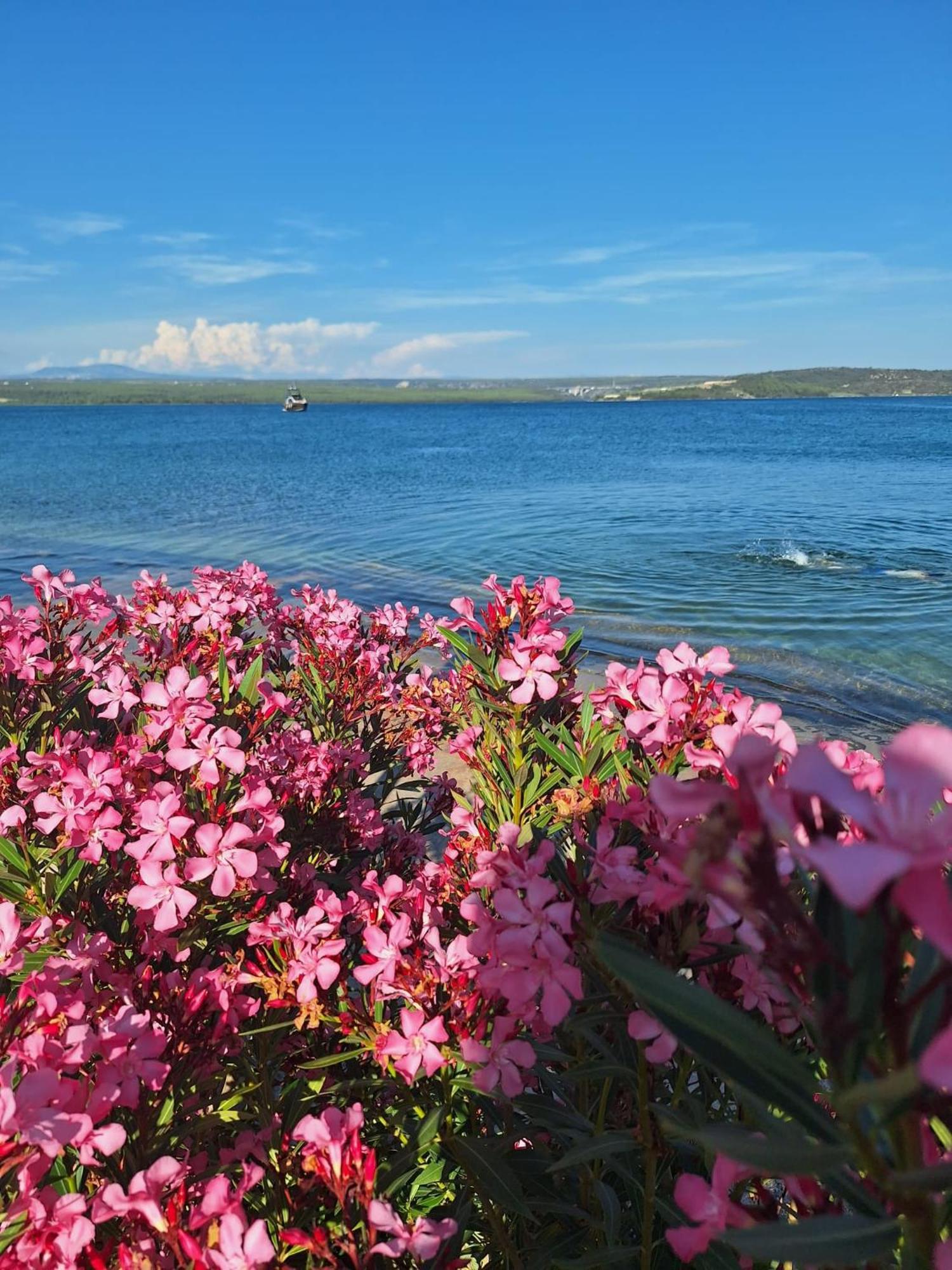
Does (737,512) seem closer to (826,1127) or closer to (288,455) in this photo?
(826,1127)

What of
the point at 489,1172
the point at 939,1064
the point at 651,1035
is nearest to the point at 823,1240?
the point at 939,1064

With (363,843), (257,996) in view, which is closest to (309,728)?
(363,843)

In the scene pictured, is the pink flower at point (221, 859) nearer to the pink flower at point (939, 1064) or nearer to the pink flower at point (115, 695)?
the pink flower at point (115, 695)

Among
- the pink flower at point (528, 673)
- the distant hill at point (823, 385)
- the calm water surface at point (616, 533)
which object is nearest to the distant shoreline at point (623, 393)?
the distant hill at point (823, 385)

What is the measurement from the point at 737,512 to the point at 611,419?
2708 inches

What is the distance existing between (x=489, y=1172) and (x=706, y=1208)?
1.91ft

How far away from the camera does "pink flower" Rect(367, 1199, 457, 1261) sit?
3.19 feet

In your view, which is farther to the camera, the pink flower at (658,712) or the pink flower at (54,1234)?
the pink flower at (658,712)

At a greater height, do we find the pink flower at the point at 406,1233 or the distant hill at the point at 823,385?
the distant hill at the point at 823,385

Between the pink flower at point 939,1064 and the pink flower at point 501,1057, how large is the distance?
0.87m

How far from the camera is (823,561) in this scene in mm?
13812

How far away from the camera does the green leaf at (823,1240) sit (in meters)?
0.57

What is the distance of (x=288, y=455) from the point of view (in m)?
46.6

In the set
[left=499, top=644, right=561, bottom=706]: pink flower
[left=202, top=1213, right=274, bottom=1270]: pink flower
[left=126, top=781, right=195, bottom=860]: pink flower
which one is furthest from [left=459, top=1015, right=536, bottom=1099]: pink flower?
[left=499, top=644, right=561, bottom=706]: pink flower
